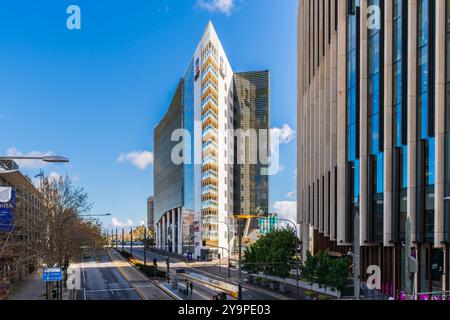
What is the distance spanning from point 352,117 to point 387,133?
6.04 metres

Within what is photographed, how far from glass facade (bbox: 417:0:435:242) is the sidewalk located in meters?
34.7

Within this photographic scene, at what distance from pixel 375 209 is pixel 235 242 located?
306 feet

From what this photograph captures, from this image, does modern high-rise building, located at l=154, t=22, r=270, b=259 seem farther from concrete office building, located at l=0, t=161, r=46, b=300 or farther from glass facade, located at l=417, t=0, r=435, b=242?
glass facade, located at l=417, t=0, r=435, b=242

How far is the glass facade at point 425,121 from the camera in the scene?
34.8 metres

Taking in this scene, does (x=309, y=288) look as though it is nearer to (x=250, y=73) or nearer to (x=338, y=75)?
(x=338, y=75)

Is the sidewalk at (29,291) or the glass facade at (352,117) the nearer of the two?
the glass facade at (352,117)

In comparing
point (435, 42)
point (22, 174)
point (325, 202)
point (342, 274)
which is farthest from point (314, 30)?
point (22, 174)

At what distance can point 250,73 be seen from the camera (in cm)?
14150

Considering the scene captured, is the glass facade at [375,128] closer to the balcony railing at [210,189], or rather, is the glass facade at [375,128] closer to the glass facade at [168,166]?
the balcony railing at [210,189]

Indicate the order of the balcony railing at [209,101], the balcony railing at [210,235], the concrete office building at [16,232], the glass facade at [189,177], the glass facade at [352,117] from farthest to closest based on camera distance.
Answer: the glass facade at [189,177] < the balcony railing at [210,235] < the balcony railing at [209,101] < the glass facade at [352,117] < the concrete office building at [16,232]

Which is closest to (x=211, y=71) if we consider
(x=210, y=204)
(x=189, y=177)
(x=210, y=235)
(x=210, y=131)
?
(x=210, y=131)

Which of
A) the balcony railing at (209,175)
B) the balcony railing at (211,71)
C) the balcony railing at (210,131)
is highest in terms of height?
the balcony railing at (211,71)

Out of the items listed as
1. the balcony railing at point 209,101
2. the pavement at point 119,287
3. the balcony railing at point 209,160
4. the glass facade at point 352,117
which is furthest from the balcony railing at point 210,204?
the glass facade at point 352,117

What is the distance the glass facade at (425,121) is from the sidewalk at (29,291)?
34.7 metres
